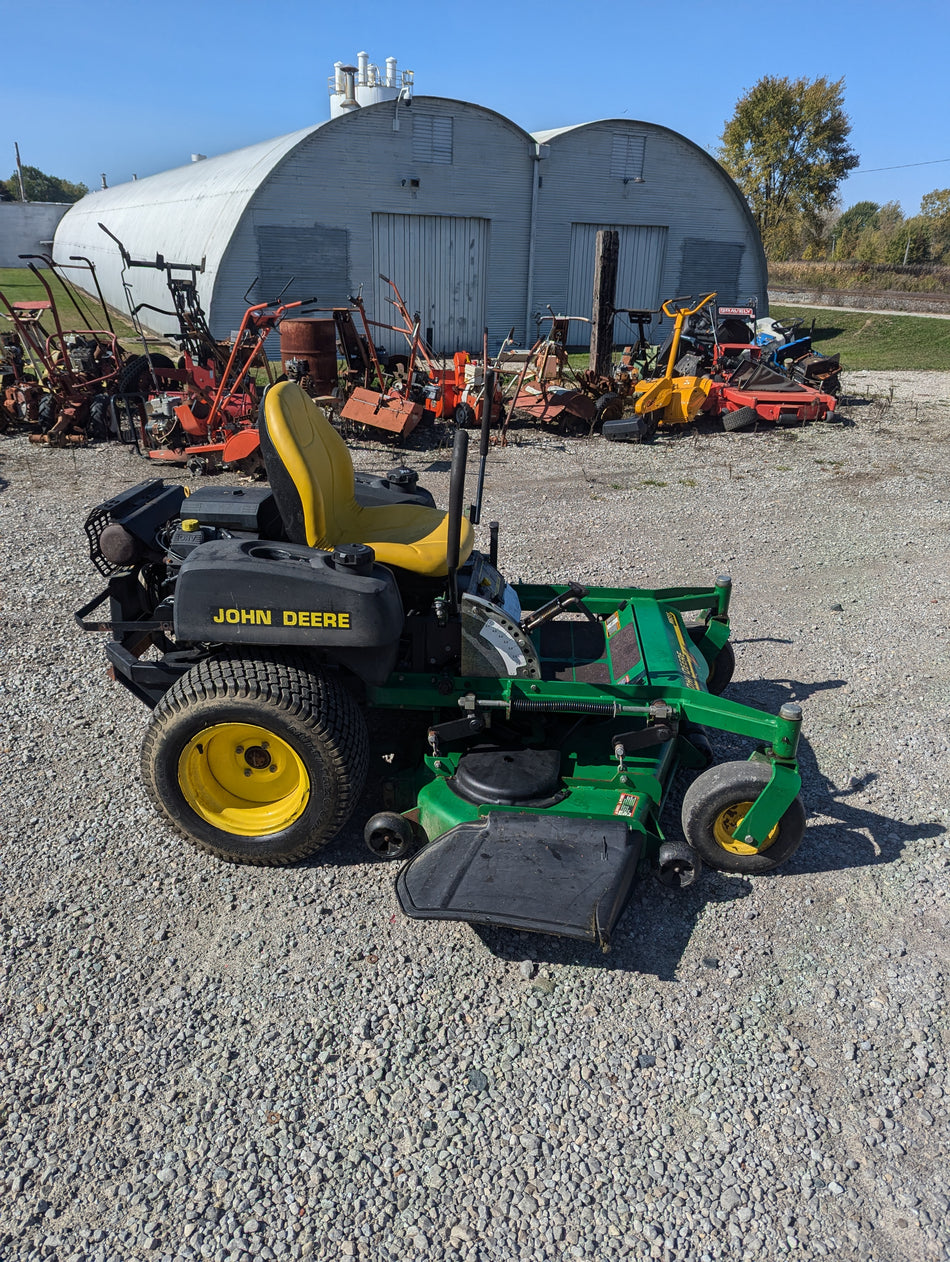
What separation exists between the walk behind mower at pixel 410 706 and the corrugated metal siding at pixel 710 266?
54.6 ft

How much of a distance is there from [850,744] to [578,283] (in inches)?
600

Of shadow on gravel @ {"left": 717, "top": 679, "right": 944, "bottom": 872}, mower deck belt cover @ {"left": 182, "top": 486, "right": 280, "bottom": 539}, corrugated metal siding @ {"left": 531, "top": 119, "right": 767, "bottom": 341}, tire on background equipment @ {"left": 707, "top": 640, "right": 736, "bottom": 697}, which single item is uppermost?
corrugated metal siding @ {"left": 531, "top": 119, "right": 767, "bottom": 341}

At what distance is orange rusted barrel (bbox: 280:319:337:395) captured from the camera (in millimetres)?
10258

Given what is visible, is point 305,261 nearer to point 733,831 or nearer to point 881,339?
point 881,339

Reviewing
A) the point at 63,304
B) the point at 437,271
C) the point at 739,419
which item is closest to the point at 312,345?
the point at 739,419

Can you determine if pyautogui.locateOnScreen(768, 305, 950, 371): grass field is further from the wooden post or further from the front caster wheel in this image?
the front caster wheel

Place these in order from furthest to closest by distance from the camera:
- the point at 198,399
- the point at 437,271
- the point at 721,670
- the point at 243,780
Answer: the point at 437,271
the point at 198,399
the point at 721,670
the point at 243,780

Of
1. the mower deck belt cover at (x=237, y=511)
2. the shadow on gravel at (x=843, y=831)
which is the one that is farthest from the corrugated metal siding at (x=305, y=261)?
the shadow on gravel at (x=843, y=831)

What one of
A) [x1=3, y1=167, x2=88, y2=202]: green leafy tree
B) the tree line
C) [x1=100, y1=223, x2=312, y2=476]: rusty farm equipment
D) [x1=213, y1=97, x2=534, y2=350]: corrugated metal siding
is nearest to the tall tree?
the tree line

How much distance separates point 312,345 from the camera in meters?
10.3

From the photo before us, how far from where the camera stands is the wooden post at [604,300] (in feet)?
38.7

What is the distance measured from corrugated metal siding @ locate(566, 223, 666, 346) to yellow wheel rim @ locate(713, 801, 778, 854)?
52.1 ft

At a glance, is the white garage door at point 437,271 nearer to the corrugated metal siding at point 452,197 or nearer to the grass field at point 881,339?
the corrugated metal siding at point 452,197

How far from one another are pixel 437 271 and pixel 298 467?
47.7 ft
